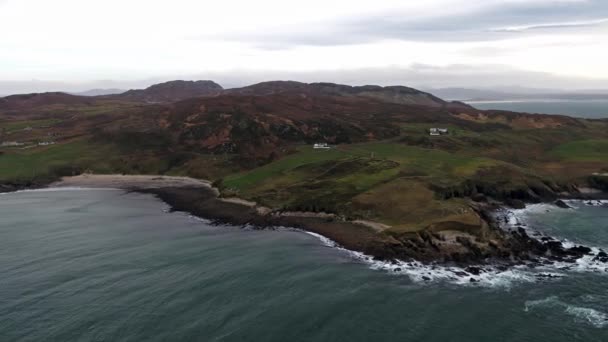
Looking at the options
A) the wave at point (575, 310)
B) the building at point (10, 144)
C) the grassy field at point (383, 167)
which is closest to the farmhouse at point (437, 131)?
the grassy field at point (383, 167)

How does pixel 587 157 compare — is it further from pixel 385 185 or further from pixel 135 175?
pixel 135 175

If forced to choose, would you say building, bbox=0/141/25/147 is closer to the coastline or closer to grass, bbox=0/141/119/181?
grass, bbox=0/141/119/181

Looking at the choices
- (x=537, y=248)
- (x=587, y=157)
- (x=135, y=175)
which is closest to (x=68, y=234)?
(x=135, y=175)

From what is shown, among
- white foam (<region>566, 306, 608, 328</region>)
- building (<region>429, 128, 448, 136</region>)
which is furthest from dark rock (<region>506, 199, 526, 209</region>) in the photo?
building (<region>429, 128, 448, 136</region>)

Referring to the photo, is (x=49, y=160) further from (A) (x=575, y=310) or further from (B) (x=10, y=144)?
(A) (x=575, y=310)

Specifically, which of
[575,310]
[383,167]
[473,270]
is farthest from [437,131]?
[575,310]

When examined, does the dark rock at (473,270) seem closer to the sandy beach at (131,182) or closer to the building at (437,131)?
the sandy beach at (131,182)
